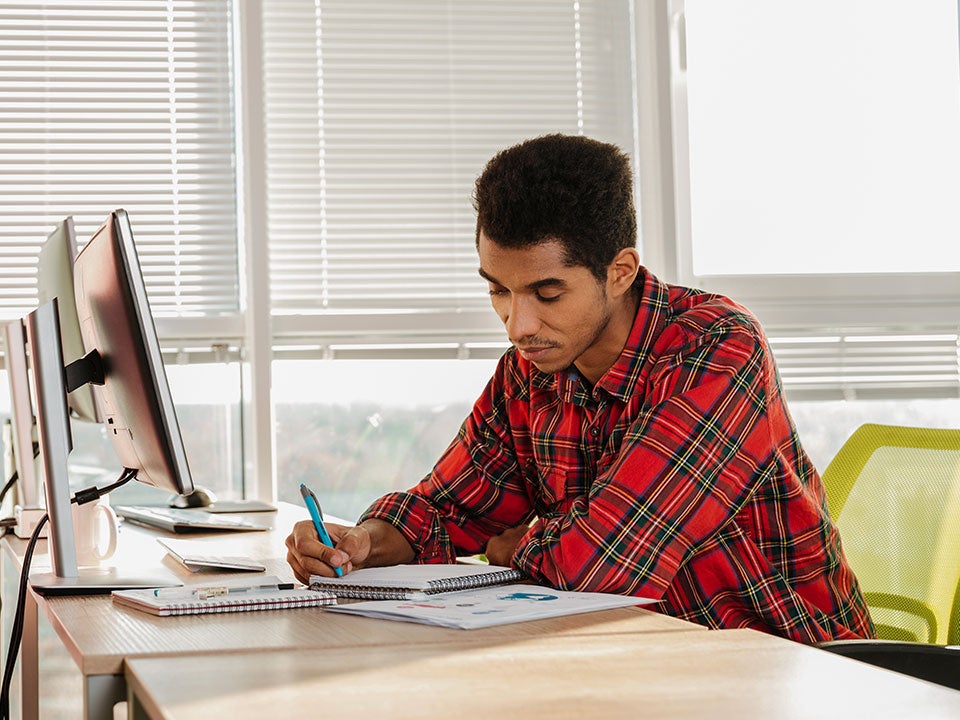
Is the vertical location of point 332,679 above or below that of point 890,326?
below

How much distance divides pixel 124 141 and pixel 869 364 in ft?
7.14

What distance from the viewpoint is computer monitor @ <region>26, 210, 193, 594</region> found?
1384 mm

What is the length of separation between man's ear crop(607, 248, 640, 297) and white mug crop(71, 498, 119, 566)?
785 mm

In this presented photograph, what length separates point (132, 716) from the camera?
0.92m

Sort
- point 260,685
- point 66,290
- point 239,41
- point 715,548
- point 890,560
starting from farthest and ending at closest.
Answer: point 239,41, point 66,290, point 890,560, point 715,548, point 260,685

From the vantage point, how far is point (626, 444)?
4.81 ft

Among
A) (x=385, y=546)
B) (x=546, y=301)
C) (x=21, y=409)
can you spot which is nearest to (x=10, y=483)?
(x=21, y=409)

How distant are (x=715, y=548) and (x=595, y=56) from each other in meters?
2.17

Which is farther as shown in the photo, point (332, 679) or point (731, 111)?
point (731, 111)

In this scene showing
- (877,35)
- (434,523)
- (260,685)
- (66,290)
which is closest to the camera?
(260,685)

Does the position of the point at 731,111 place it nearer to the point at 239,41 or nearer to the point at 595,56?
the point at 595,56

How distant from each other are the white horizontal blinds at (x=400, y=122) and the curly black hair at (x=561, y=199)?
166 centimetres

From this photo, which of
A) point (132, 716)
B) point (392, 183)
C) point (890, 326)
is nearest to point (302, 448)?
point (392, 183)

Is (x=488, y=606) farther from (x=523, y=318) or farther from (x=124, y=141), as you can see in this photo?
(x=124, y=141)
